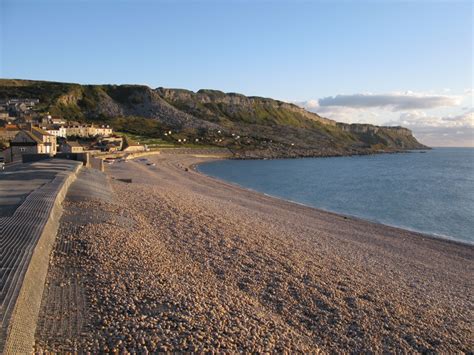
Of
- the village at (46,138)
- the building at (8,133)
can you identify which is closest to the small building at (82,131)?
the village at (46,138)

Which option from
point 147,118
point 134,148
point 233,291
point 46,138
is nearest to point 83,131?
point 134,148

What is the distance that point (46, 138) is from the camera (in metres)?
61.3

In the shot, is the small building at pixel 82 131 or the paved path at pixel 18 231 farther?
the small building at pixel 82 131

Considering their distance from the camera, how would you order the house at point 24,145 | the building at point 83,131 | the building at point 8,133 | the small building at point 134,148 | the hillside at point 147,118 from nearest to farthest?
the house at point 24,145
the building at point 8,133
the small building at point 134,148
the building at point 83,131
the hillside at point 147,118

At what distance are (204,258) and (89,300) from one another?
19.5ft

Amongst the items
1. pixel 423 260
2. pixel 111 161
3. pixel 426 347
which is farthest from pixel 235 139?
pixel 426 347

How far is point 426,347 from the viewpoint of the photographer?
1041 centimetres

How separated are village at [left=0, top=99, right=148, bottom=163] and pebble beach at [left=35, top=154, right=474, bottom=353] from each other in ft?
101

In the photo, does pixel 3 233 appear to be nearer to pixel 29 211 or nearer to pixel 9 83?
pixel 29 211

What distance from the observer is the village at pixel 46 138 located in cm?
5344

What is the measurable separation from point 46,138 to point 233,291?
5773 cm

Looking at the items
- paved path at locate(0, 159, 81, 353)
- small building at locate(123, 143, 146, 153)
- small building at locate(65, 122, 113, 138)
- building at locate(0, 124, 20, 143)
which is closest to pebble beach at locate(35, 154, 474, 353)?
paved path at locate(0, 159, 81, 353)

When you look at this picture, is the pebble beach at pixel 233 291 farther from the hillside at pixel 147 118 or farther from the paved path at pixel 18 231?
the hillside at pixel 147 118

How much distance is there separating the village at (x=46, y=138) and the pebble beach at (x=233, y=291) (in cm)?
3084
